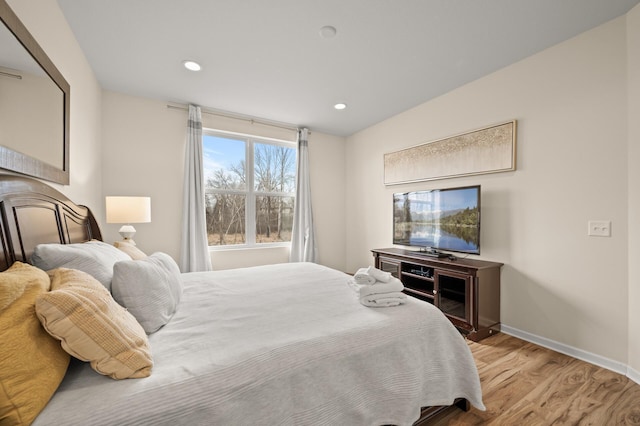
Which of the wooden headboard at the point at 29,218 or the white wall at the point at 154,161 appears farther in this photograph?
the white wall at the point at 154,161

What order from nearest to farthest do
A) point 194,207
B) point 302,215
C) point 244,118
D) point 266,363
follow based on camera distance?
point 266,363 → point 194,207 → point 244,118 → point 302,215

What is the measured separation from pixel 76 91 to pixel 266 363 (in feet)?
9.07

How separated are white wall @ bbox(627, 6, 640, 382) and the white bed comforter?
1.45m

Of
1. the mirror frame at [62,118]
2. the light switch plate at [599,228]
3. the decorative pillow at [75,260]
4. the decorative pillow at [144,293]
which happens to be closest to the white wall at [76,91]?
the mirror frame at [62,118]

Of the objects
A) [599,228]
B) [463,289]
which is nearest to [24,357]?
[463,289]

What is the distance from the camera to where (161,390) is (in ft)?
2.83

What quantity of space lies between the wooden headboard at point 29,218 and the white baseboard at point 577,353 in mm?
3712

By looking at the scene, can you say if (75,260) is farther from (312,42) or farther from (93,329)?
(312,42)

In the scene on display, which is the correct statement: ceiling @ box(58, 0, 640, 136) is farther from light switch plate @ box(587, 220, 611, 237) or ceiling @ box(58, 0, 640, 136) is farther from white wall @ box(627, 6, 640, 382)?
light switch plate @ box(587, 220, 611, 237)

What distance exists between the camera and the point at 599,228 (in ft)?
6.86

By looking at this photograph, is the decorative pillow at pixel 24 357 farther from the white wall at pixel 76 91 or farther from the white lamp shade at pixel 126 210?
the white lamp shade at pixel 126 210

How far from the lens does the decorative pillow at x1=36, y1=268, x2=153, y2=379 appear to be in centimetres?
81

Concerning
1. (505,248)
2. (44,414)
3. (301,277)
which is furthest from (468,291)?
(44,414)

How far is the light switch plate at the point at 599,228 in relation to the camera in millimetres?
2047
